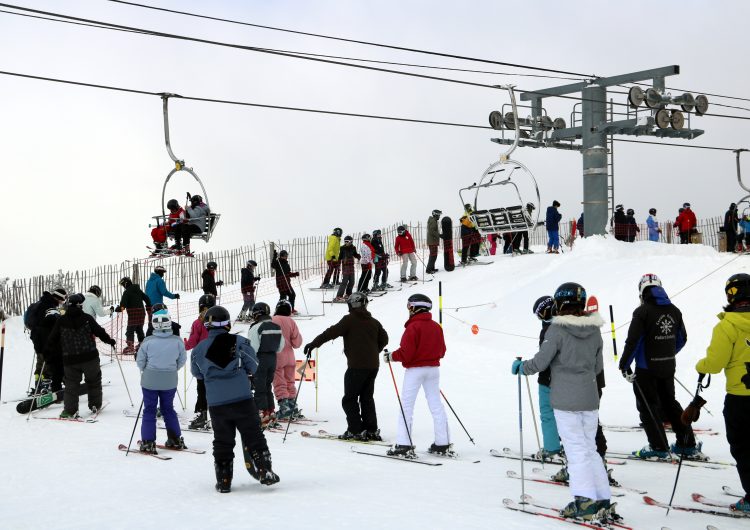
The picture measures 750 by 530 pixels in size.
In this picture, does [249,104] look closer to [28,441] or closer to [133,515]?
[28,441]

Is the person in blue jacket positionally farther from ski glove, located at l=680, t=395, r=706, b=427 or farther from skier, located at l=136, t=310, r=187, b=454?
ski glove, located at l=680, t=395, r=706, b=427

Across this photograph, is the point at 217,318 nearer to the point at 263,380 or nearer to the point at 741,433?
the point at 263,380

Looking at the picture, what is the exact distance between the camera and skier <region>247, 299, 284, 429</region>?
1066 centimetres

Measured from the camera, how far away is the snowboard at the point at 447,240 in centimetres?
2262

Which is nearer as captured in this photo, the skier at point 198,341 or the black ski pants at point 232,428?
the black ski pants at point 232,428

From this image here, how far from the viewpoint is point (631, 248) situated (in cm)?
2203

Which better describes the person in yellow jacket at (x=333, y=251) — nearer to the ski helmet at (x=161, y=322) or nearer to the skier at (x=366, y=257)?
the skier at (x=366, y=257)

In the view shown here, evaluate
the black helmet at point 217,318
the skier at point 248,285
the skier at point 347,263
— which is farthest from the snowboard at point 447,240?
the black helmet at point 217,318

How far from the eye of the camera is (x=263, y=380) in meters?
10.7

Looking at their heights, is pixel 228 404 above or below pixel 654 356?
below

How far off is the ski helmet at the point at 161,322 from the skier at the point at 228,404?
78.4 inches

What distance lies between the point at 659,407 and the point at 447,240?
1467 cm

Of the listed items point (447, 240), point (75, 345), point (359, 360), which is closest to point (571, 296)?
point (359, 360)

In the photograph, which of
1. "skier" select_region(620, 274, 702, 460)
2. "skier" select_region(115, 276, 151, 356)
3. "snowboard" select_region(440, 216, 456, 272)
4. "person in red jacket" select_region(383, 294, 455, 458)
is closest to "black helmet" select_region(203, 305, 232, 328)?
"person in red jacket" select_region(383, 294, 455, 458)
